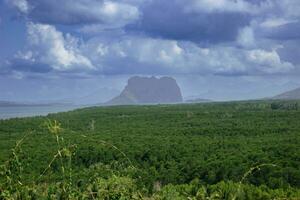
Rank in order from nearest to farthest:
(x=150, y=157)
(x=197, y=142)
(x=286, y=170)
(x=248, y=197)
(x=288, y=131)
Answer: (x=248, y=197) → (x=286, y=170) → (x=150, y=157) → (x=197, y=142) → (x=288, y=131)

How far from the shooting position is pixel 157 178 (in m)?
45.9

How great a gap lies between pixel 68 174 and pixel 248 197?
27.4m

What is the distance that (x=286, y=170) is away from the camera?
43.0m

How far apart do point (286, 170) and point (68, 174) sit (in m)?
41.1

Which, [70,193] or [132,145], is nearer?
[70,193]

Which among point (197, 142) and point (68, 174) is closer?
point (68, 174)

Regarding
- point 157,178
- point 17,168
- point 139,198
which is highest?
point 17,168

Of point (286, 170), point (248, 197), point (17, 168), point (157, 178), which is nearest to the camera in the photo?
point (17, 168)

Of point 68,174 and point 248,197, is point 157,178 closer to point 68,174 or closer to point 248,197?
point 248,197

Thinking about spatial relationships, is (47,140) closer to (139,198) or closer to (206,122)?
(206,122)

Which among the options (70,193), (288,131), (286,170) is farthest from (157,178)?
(288,131)

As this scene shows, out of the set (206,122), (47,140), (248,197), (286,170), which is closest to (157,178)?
(286,170)

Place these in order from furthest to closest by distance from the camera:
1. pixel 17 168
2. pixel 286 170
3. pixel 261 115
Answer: pixel 261 115, pixel 286 170, pixel 17 168

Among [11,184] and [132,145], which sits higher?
[11,184]
